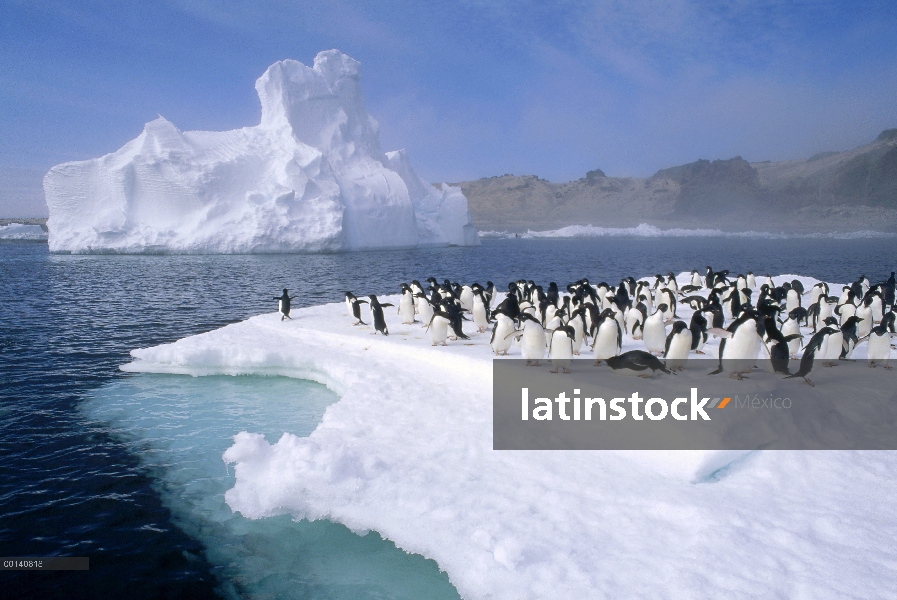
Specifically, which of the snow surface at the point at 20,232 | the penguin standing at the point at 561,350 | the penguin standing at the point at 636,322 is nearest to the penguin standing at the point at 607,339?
the penguin standing at the point at 561,350

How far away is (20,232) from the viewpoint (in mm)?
86688

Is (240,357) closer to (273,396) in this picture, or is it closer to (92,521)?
(273,396)

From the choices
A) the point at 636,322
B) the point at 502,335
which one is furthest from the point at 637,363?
the point at 636,322

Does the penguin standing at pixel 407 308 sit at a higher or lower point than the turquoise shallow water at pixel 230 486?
higher

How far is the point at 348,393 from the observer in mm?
8148

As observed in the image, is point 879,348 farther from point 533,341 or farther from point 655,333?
point 533,341

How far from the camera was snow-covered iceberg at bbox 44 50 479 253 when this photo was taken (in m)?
43.1

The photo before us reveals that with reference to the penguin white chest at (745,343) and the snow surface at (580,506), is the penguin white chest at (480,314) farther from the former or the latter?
the penguin white chest at (745,343)

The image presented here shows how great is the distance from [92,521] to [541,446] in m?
4.75

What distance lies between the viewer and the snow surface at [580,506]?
382cm

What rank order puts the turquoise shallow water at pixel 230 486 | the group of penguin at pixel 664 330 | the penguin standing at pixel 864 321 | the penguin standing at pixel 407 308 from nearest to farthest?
the turquoise shallow water at pixel 230 486 < the group of penguin at pixel 664 330 < the penguin standing at pixel 864 321 < the penguin standing at pixel 407 308

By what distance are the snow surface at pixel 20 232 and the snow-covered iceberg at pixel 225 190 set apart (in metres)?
53.4

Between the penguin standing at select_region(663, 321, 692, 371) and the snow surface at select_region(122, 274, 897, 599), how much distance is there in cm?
231

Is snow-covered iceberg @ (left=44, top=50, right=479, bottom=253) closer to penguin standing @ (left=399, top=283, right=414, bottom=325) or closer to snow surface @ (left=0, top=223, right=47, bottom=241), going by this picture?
penguin standing @ (left=399, top=283, right=414, bottom=325)
